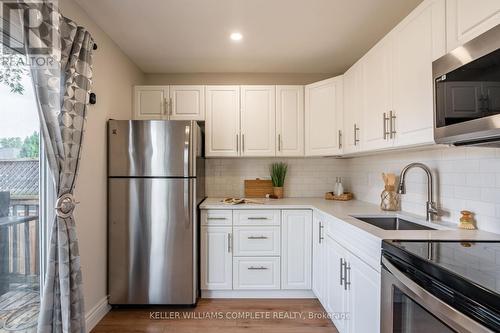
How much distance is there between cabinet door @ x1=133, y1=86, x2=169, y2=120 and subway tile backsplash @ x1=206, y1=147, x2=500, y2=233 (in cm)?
79

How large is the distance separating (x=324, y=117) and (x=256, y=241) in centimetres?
144

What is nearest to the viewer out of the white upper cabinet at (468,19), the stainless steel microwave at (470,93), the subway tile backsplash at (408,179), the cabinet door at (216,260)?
the stainless steel microwave at (470,93)

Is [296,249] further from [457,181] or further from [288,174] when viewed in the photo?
→ [457,181]

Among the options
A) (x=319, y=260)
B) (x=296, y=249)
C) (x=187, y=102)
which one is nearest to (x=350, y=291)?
(x=319, y=260)

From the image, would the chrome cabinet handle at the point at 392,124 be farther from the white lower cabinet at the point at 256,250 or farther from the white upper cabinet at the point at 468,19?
the white lower cabinet at the point at 256,250

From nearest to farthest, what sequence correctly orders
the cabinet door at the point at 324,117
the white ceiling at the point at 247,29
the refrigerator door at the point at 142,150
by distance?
the white ceiling at the point at 247,29 → the refrigerator door at the point at 142,150 → the cabinet door at the point at 324,117

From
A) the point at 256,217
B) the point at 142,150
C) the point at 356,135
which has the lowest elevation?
the point at 256,217

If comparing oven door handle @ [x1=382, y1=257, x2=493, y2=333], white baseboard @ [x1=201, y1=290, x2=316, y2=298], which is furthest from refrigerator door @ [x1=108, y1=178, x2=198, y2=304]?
oven door handle @ [x1=382, y1=257, x2=493, y2=333]

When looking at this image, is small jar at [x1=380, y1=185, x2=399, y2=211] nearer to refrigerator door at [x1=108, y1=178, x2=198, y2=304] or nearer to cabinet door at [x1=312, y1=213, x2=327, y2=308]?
cabinet door at [x1=312, y1=213, x2=327, y2=308]

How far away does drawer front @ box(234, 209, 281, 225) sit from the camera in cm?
260

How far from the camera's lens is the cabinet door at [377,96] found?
1858 mm

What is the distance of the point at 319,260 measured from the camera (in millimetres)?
2406

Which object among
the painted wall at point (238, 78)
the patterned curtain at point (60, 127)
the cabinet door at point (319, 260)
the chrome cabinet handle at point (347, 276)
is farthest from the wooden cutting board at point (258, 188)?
the patterned curtain at point (60, 127)

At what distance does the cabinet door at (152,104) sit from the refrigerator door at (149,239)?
2.98ft
